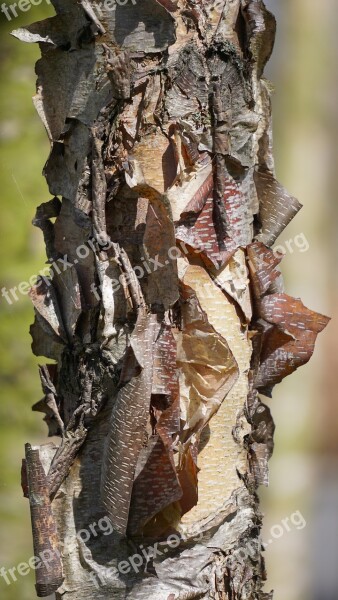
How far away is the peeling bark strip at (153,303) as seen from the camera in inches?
18.3

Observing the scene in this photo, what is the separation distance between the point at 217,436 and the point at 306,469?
2.28 feet

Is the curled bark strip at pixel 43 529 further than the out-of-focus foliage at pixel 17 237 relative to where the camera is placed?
No

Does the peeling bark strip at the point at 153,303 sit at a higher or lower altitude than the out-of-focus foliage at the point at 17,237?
lower

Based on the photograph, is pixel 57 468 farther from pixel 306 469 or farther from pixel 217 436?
pixel 306 469

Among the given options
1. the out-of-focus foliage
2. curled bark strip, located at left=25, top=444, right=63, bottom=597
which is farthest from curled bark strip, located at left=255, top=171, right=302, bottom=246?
the out-of-focus foliage

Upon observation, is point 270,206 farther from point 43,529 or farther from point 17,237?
point 17,237

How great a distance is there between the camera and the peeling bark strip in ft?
1.53

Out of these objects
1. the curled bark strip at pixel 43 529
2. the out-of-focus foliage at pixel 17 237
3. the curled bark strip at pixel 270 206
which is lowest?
the curled bark strip at pixel 43 529

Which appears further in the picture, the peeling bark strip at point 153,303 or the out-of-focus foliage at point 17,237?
the out-of-focus foliage at point 17,237

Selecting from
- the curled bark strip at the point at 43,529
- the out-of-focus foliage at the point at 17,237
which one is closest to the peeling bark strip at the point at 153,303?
the curled bark strip at the point at 43,529

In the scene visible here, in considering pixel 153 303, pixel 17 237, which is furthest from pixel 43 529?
pixel 17 237

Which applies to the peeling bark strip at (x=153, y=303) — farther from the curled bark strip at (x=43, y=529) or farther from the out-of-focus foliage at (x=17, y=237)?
the out-of-focus foliage at (x=17, y=237)

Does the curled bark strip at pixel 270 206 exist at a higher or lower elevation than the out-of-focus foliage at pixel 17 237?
lower

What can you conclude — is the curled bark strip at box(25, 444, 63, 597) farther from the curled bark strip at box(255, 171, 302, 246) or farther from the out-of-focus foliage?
the out-of-focus foliage
